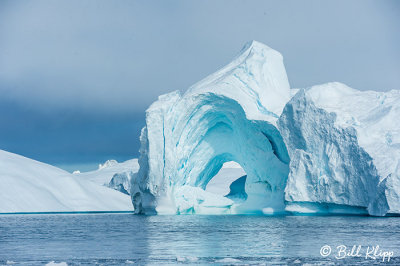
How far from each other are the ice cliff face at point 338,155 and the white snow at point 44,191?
1477 centimetres

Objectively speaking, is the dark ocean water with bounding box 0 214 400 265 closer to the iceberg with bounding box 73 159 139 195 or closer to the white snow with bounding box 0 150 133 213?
the white snow with bounding box 0 150 133 213

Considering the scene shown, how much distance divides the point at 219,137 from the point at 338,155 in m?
8.47

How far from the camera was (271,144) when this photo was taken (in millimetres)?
27469

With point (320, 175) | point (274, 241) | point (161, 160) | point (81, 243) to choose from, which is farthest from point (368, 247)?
point (161, 160)

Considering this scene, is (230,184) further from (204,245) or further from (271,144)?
(204,245)

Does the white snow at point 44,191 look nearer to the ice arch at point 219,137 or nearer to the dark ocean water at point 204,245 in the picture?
the ice arch at point 219,137

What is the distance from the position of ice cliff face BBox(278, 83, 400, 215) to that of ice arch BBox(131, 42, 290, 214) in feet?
6.64

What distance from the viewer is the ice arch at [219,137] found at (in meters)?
25.9

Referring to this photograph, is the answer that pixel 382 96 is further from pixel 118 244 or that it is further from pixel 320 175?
pixel 118 244

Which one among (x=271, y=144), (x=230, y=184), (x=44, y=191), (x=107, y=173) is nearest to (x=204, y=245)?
(x=271, y=144)

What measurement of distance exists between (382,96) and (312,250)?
17.4 m

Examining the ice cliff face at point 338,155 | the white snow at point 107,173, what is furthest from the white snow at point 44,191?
the ice cliff face at point 338,155

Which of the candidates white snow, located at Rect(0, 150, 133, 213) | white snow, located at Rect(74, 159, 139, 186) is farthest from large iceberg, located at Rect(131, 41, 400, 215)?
white snow, located at Rect(74, 159, 139, 186)

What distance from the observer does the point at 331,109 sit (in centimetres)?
2467
